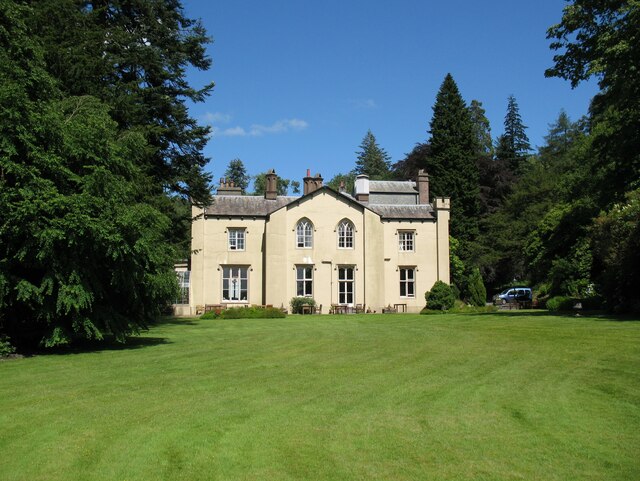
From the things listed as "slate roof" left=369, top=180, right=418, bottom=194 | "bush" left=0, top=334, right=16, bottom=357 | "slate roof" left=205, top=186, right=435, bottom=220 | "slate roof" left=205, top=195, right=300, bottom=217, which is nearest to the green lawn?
"bush" left=0, top=334, right=16, bottom=357

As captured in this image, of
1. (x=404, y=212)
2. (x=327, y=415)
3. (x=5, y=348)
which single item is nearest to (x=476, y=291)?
(x=404, y=212)

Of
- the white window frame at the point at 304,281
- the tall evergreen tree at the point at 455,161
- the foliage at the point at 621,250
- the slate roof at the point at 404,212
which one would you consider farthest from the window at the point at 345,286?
the tall evergreen tree at the point at 455,161

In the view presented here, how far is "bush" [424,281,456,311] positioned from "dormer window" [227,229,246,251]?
12527 mm

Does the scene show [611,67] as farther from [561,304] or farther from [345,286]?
[345,286]

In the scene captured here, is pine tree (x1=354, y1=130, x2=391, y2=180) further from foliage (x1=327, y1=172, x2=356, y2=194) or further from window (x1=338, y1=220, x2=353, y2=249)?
window (x1=338, y1=220, x2=353, y2=249)

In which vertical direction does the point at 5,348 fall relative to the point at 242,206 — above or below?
below

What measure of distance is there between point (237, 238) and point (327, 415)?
3232 centimetres

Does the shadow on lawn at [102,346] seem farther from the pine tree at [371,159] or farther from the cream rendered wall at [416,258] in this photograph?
the pine tree at [371,159]

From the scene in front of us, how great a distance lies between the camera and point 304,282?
3991 centimetres

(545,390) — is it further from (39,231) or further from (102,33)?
(102,33)

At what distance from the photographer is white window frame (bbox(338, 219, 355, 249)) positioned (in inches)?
1592

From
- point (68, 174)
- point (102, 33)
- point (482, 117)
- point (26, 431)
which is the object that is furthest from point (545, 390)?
point (482, 117)

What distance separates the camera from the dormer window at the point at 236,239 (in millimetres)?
39969

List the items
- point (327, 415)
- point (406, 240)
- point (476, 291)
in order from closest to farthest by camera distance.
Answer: point (327, 415) < point (476, 291) < point (406, 240)
